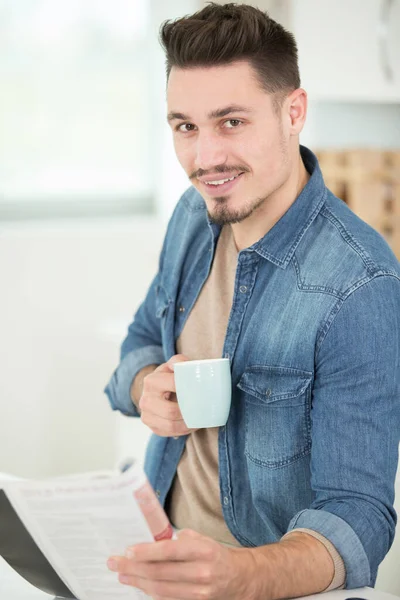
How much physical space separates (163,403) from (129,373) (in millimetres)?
297

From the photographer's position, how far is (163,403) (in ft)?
4.11

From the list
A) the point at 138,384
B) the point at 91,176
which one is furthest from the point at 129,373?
the point at 91,176

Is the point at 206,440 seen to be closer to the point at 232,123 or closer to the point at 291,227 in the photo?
the point at 291,227

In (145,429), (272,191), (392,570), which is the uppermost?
(272,191)

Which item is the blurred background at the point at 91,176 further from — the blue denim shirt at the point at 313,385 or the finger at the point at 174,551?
the finger at the point at 174,551

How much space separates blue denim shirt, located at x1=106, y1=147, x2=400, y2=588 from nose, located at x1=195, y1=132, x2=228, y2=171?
135mm

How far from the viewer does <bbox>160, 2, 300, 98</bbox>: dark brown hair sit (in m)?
1.27

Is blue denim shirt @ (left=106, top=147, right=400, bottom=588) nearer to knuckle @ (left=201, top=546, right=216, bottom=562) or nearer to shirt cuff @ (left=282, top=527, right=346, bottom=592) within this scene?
shirt cuff @ (left=282, top=527, right=346, bottom=592)

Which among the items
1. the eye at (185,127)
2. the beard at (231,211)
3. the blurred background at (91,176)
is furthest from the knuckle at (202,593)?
the blurred background at (91,176)

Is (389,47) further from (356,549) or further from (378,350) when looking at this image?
(356,549)

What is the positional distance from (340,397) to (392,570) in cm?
39

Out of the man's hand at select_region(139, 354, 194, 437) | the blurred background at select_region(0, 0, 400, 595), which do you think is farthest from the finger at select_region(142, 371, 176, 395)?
the blurred background at select_region(0, 0, 400, 595)

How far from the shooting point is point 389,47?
8.71ft

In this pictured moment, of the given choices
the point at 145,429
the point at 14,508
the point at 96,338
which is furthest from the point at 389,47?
the point at 14,508
